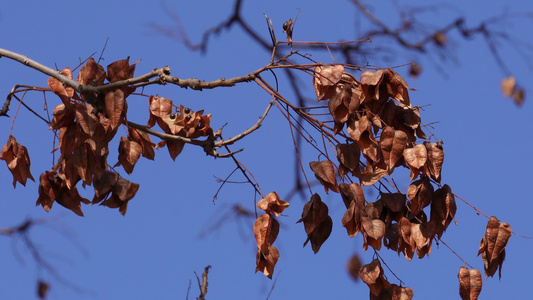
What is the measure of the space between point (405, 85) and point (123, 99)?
3.21ft

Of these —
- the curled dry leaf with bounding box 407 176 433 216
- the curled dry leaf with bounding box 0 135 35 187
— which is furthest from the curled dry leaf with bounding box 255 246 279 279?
the curled dry leaf with bounding box 0 135 35 187

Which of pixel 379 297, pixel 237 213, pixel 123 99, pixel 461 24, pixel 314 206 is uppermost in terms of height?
pixel 461 24

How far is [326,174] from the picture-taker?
2941 mm

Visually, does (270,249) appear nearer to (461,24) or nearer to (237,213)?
(237,213)

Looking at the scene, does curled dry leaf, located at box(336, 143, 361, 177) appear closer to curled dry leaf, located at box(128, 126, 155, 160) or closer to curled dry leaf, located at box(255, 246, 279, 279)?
curled dry leaf, located at box(255, 246, 279, 279)

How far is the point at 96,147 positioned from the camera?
9.93 ft

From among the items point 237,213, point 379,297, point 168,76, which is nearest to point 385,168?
point 379,297

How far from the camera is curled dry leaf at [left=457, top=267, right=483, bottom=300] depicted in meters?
2.99

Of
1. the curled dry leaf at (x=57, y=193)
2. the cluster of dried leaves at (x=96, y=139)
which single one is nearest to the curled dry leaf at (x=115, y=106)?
the cluster of dried leaves at (x=96, y=139)

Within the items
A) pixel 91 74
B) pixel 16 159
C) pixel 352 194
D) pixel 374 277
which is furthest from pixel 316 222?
pixel 16 159

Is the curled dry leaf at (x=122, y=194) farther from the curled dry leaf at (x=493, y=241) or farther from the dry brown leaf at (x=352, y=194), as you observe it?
the curled dry leaf at (x=493, y=241)

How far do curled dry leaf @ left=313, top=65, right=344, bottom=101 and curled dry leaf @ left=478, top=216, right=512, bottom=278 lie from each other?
0.72 meters

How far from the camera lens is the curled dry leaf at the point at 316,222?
296cm

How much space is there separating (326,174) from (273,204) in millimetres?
232
